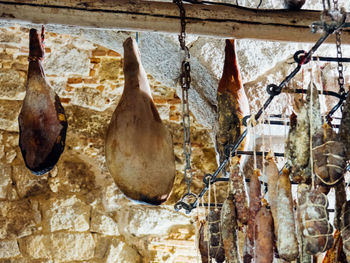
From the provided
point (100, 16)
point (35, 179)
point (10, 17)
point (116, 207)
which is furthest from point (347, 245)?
point (35, 179)

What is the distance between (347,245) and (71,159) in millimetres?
1936

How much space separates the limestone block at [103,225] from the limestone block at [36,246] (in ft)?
0.87

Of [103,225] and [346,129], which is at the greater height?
[346,129]

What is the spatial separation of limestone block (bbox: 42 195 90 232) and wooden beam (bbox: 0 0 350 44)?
5.20ft

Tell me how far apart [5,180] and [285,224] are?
74.9 inches

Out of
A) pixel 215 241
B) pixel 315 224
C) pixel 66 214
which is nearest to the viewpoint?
pixel 315 224

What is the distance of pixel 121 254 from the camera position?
2.72 meters

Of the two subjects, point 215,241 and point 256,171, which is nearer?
point 256,171

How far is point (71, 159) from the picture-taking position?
2816mm

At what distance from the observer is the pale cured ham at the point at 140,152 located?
4.17ft

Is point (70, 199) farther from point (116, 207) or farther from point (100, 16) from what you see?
point (100, 16)

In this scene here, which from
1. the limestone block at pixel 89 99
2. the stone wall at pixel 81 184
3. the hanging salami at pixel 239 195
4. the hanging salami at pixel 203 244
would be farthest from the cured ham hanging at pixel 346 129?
the limestone block at pixel 89 99

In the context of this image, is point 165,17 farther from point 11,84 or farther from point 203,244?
point 11,84

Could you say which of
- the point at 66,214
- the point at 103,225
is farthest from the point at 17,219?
the point at 103,225
